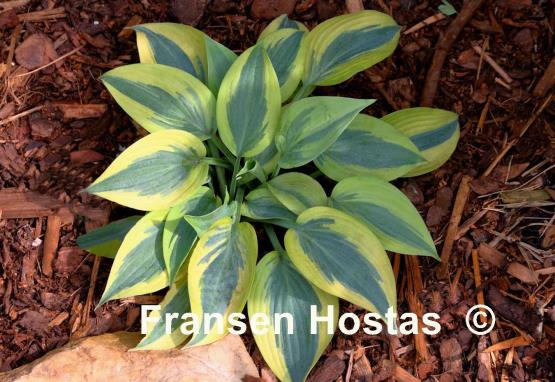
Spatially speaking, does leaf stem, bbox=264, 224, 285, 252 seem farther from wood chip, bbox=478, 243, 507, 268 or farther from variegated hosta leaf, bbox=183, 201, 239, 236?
wood chip, bbox=478, 243, 507, 268

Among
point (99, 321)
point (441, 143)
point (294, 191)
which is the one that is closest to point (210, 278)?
point (294, 191)

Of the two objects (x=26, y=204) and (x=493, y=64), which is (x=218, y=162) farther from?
(x=493, y=64)

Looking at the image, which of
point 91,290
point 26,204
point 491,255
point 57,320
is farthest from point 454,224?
point 26,204

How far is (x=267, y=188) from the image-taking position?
2.01 metres

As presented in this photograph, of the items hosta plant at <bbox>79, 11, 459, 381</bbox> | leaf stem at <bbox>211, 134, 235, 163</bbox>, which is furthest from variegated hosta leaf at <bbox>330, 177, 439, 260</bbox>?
leaf stem at <bbox>211, 134, 235, 163</bbox>

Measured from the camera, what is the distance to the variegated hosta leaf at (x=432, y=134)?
81.3 inches

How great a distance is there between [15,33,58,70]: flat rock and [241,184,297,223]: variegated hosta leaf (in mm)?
927

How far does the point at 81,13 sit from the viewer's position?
2.41 m

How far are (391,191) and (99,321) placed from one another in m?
1.00

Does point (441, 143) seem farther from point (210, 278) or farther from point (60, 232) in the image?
point (60, 232)

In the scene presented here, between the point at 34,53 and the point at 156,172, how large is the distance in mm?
849

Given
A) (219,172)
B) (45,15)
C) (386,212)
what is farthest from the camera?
(45,15)

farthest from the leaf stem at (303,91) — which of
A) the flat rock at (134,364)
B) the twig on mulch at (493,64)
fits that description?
the flat rock at (134,364)

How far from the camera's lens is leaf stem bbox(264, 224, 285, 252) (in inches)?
79.3
